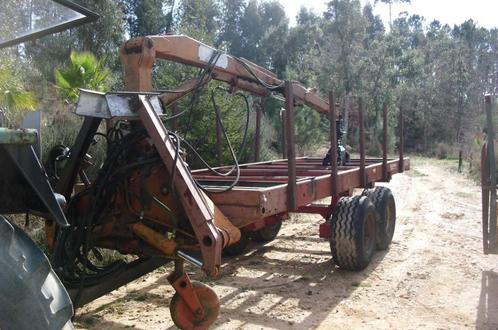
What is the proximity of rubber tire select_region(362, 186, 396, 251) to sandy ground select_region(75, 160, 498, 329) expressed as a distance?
0.18 meters

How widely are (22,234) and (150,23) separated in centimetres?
2666

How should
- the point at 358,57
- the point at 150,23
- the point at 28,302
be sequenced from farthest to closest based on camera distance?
the point at 358,57 < the point at 150,23 < the point at 28,302

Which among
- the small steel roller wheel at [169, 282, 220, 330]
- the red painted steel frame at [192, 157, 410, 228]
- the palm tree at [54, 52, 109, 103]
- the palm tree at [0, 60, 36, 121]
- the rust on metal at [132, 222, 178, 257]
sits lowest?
the small steel roller wheel at [169, 282, 220, 330]

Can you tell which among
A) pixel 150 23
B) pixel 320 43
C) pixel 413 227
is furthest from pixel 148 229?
pixel 320 43

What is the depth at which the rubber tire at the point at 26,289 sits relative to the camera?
80.8 inches

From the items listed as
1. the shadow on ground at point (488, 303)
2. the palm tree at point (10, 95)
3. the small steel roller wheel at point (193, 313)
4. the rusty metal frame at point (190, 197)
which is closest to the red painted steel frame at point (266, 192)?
the rusty metal frame at point (190, 197)

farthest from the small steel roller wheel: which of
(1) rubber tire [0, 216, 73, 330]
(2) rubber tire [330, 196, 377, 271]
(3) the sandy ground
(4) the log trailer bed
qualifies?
(2) rubber tire [330, 196, 377, 271]

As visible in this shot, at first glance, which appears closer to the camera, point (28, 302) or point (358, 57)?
point (28, 302)

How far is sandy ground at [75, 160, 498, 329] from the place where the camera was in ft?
15.5

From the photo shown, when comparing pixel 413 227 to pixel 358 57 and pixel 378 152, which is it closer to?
pixel 378 152

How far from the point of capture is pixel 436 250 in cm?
752

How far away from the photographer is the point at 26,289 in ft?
6.84

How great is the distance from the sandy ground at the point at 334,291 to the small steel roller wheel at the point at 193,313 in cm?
89

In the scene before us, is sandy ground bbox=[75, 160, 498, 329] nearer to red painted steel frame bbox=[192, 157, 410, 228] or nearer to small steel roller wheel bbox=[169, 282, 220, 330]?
small steel roller wheel bbox=[169, 282, 220, 330]
